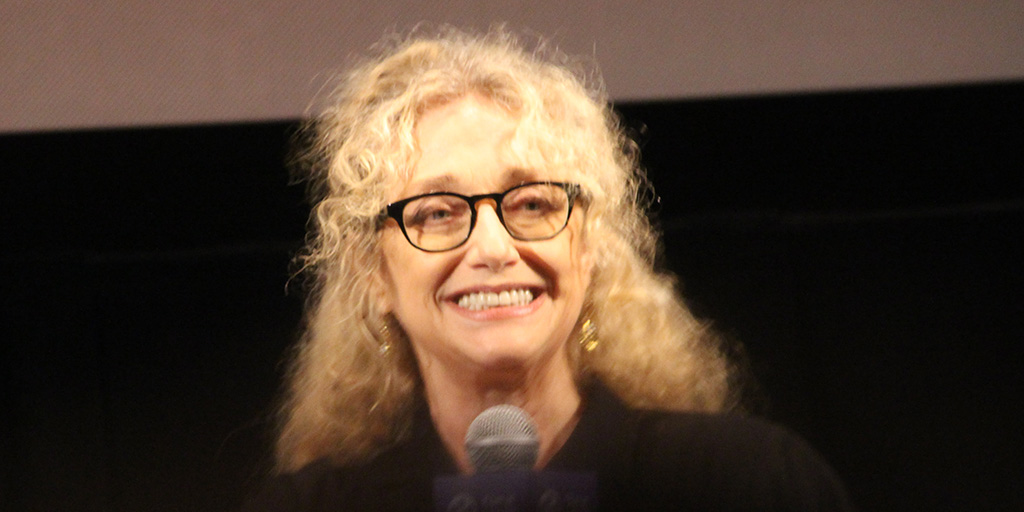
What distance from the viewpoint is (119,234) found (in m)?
1.65

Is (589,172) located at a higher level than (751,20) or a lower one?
lower

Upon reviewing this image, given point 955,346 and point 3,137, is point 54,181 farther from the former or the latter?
point 955,346

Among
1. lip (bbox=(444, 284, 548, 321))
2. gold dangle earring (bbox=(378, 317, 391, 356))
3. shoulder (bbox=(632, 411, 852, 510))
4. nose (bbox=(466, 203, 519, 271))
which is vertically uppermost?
nose (bbox=(466, 203, 519, 271))

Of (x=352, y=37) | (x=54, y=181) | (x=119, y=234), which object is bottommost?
(x=119, y=234)

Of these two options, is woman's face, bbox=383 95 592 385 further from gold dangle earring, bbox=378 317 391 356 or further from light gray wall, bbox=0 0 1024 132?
light gray wall, bbox=0 0 1024 132

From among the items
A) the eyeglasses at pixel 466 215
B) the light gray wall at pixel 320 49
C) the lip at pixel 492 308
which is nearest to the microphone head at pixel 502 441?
the lip at pixel 492 308

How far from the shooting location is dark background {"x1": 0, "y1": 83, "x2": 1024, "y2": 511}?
1.64 meters

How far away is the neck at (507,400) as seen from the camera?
62.8 inches

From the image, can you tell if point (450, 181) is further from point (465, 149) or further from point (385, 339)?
point (385, 339)

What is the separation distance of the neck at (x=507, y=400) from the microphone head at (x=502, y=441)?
5 centimetres

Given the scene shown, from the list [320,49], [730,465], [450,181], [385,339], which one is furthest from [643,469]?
[320,49]

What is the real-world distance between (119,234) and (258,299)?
29cm

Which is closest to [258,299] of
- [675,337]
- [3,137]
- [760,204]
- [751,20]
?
[3,137]

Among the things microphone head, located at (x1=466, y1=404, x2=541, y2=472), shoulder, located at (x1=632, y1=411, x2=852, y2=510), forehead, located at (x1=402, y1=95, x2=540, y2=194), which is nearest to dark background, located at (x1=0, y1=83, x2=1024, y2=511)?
shoulder, located at (x1=632, y1=411, x2=852, y2=510)
